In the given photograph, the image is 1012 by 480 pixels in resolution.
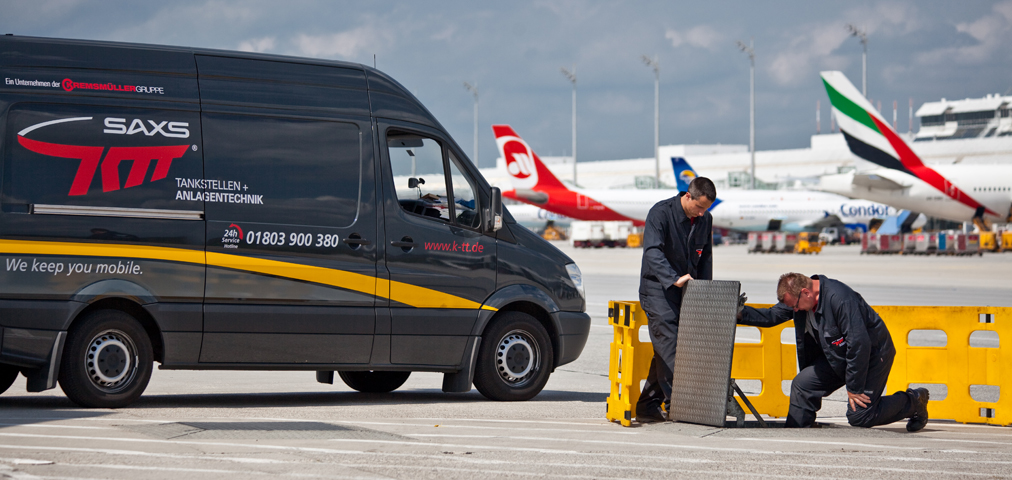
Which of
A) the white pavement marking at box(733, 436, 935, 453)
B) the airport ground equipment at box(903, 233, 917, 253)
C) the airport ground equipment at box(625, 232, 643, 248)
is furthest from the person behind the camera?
the airport ground equipment at box(625, 232, 643, 248)

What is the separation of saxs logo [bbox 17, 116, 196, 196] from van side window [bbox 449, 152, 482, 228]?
218 centimetres

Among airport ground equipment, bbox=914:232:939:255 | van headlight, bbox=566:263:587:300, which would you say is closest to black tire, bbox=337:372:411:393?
van headlight, bbox=566:263:587:300

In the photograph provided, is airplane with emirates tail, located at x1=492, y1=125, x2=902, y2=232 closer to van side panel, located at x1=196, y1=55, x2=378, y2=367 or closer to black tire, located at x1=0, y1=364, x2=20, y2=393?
van side panel, located at x1=196, y1=55, x2=378, y2=367

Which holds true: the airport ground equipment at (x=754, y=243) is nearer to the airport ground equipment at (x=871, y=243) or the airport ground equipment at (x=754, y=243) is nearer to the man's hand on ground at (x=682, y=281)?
the airport ground equipment at (x=871, y=243)

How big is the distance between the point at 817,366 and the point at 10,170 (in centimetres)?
590

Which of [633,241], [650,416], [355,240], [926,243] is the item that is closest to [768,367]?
[650,416]

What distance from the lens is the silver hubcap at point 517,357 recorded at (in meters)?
8.84

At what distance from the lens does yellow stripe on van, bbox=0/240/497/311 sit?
7414 mm

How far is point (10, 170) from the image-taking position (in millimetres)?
7332

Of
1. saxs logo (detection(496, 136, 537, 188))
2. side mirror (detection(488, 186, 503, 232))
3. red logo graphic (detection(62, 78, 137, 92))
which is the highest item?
saxs logo (detection(496, 136, 537, 188))

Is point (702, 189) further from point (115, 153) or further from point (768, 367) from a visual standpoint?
point (115, 153)

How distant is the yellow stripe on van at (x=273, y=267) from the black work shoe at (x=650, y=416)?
1687 millimetres

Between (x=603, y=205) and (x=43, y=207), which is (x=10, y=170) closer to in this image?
(x=43, y=207)

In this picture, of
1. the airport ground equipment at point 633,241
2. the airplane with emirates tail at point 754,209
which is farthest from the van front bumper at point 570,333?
the airport ground equipment at point 633,241
